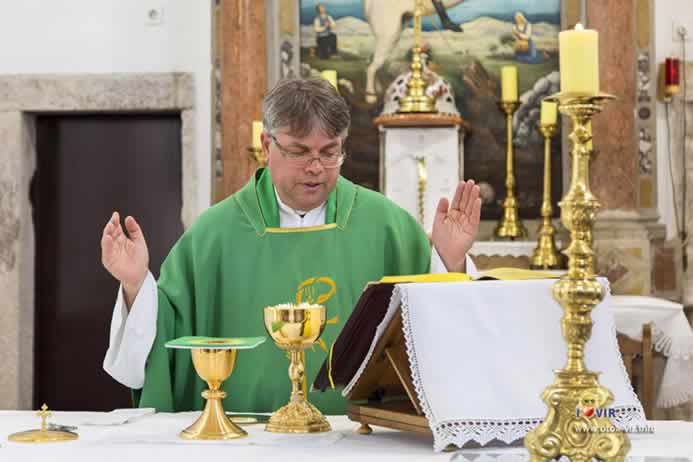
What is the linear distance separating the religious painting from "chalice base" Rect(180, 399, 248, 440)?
528 cm

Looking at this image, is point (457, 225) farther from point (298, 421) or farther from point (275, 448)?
point (275, 448)

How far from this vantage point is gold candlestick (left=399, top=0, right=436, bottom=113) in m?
7.05

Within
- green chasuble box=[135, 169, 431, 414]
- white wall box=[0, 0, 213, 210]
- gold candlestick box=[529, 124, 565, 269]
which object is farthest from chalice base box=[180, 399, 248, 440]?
white wall box=[0, 0, 213, 210]

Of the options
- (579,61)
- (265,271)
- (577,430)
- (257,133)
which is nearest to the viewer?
(579,61)

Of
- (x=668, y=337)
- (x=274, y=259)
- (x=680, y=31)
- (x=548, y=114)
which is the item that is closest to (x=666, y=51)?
(x=680, y=31)

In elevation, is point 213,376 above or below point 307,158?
below

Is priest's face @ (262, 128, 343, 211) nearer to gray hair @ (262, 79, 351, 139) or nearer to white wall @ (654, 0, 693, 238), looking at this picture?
gray hair @ (262, 79, 351, 139)

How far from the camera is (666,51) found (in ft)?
25.2

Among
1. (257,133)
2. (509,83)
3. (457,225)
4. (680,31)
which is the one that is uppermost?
(680,31)

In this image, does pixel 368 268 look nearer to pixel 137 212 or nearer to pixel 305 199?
pixel 305 199

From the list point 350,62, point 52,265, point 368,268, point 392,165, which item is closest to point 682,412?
point 392,165

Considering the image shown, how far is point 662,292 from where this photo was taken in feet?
25.0

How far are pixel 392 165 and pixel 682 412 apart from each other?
91.5 inches

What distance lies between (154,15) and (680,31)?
3612 millimetres
